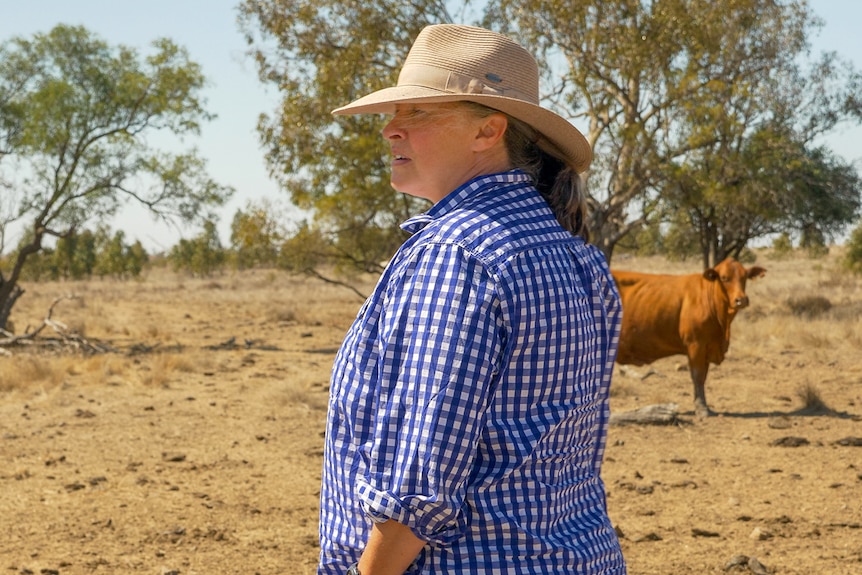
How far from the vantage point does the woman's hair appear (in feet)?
6.48

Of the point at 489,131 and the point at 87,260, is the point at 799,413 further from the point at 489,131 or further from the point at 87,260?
the point at 87,260

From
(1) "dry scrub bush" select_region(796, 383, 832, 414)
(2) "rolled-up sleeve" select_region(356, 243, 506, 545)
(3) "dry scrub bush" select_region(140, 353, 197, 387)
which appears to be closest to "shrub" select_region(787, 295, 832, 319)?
(1) "dry scrub bush" select_region(796, 383, 832, 414)

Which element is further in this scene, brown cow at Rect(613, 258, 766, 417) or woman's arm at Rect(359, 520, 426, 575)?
brown cow at Rect(613, 258, 766, 417)

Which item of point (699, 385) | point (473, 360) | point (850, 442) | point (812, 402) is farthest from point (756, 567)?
point (812, 402)

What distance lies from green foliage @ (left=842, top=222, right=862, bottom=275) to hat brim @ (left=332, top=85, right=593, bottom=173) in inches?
1625

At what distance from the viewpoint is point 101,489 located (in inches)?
270

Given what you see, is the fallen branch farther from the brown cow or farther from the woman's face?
the woman's face

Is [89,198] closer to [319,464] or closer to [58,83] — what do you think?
[58,83]

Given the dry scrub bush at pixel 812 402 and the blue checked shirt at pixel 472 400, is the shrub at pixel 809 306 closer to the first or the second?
the dry scrub bush at pixel 812 402

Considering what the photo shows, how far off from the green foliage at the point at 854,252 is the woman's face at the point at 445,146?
136ft

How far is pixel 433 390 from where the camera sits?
62.7 inches

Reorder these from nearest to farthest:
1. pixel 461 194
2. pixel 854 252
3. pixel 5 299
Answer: pixel 461 194, pixel 5 299, pixel 854 252

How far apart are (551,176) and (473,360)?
1.96 feet

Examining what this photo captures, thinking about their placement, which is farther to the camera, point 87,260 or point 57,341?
point 87,260
